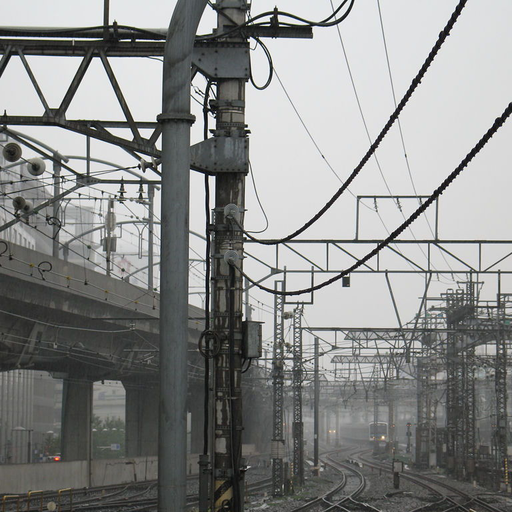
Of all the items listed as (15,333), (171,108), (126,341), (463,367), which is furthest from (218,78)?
(463,367)

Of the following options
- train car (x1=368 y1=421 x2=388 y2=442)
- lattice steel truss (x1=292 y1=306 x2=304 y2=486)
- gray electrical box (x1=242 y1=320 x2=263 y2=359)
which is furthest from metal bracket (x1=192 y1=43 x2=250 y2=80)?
train car (x1=368 y1=421 x2=388 y2=442)

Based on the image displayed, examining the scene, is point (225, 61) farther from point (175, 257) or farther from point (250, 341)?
point (175, 257)

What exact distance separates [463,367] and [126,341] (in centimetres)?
A: 1759

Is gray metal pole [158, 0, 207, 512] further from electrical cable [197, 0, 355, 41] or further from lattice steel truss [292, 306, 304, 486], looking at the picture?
lattice steel truss [292, 306, 304, 486]

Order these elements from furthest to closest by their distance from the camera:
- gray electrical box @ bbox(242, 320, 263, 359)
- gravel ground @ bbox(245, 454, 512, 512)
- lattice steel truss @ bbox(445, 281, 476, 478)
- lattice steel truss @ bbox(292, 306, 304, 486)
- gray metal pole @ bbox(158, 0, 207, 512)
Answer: lattice steel truss @ bbox(445, 281, 476, 478), lattice steel truss @ bbox(292, 306, 304, 486), gravel ground @ bbox(245, 454, 512, 512), gray electrical box @ bbox(242, 320, 263, 359), gray metal pole @ bbox(158, 0, 207, 512)

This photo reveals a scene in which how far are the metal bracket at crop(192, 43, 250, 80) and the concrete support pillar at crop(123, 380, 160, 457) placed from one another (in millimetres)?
45803

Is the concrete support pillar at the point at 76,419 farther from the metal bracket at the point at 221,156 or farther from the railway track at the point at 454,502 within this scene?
the metal bracket at the point at 221,156

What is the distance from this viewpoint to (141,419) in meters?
57.1

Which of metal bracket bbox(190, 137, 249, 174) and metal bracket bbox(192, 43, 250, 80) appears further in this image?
metal bracket bbox(192, 43, 250, 80)

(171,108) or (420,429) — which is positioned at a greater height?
(171,108)

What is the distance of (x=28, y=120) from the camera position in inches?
551

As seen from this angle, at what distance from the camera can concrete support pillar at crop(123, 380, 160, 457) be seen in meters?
55.6

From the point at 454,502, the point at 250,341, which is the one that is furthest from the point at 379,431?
the point at 250,341

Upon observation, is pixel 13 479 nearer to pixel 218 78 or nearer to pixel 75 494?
pixel 75 494
